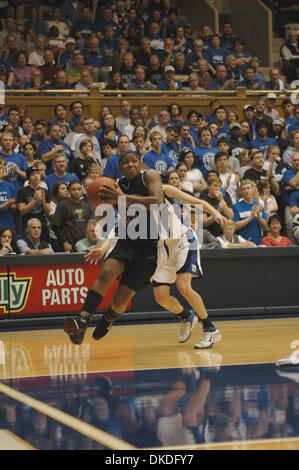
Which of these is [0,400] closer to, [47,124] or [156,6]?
[47,124]

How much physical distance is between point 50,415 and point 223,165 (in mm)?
8745

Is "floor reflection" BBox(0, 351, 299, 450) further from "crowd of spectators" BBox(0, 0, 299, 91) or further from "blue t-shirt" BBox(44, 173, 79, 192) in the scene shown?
"crowd of spectators" BBox(0, 0, 299, 91)

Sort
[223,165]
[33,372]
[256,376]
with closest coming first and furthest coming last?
[256,376], [33,372], [223,165]

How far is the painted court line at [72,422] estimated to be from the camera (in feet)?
16.7

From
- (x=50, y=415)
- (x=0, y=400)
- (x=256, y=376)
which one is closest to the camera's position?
(x=50, y=415)

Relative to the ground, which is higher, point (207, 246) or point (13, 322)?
point (207, 246)

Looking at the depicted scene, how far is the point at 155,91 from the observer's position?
1675cm

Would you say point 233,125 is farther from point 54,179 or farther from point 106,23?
point 106,23

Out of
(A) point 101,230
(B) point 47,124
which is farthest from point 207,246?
(B) point 47,124

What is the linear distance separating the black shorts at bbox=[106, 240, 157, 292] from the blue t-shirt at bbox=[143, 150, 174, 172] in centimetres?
545

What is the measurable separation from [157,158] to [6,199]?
295 cm

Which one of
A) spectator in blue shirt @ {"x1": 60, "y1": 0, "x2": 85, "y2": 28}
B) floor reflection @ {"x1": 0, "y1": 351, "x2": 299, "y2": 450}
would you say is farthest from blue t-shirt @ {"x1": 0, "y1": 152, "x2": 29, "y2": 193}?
spectator in blue shirt @ {"x1": 60, "y1": 0, "x2": 85, "y2": 28}

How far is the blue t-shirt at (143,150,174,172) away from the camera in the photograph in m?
14.2

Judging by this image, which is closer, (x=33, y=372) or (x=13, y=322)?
(x=33, y=372)
